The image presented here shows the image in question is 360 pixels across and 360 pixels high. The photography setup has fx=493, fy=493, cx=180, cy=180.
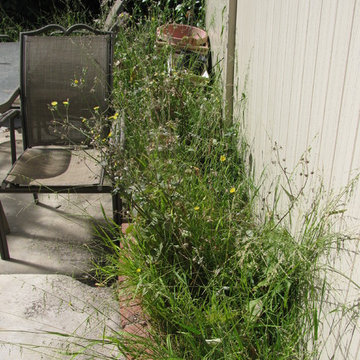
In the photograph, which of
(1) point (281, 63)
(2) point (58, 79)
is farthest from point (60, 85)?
(1) point (281, 63)

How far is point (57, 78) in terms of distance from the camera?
363 cm

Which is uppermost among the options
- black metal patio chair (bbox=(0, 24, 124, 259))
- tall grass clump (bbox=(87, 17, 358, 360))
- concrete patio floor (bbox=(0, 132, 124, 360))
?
black metal patio chair (bbox=(0, 24, 124, 259))

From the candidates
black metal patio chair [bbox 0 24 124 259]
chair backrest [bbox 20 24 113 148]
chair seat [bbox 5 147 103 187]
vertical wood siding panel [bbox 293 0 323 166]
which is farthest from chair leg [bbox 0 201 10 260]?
vertical wood siding panel [bbox 293 0 323 166]

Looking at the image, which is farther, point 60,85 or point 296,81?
point 60,85

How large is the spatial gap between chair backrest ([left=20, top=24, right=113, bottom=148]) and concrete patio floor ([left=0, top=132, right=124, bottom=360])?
23.3 inches

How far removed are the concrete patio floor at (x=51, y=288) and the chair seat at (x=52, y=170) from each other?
5.2 inches

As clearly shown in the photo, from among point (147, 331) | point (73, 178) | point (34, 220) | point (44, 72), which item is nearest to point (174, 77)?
point (44, 72)

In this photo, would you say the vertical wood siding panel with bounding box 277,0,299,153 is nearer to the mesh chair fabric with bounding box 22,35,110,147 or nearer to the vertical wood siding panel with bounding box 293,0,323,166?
the vertical wood siding panel with bounding box 293,0,323,166

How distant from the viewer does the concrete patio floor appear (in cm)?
236

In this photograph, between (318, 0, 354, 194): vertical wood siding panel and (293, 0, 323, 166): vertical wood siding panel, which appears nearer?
(318, 0, 354, 194): vertical wood siding panel

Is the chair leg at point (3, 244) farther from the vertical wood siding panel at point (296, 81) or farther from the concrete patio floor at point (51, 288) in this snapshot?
the vertical wood siding panel at point (296, 81)

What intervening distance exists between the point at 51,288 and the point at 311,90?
1.79 meters

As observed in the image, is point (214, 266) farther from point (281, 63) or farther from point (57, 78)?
point (57, 78)

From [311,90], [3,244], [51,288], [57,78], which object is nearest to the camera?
[311,90]
